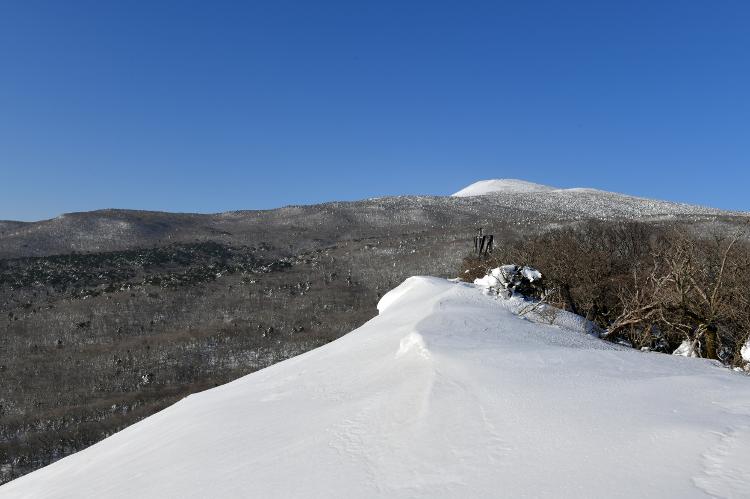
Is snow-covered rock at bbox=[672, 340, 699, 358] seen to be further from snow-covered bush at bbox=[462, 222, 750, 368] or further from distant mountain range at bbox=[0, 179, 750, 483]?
distant mountain range at bbox=[0, 179, 750, 483]

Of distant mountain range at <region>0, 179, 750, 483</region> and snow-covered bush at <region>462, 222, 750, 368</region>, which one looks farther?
distant mountain range at <region>0, 179, 750, 483</region>

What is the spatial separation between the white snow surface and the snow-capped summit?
8860cm

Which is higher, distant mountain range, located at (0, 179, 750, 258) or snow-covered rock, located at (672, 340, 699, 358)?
distant mountain range, located at (0, 179, 750, 258)

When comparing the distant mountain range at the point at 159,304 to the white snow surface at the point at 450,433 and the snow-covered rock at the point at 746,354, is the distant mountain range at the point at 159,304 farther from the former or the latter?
the snow-covered rock at the point at 746,354

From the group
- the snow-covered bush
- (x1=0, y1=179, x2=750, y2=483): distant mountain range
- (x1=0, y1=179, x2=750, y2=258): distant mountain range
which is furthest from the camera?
(x1=0, y1=179, x2=750, y2=258): distant mountain range

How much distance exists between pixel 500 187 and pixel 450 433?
3949 inches

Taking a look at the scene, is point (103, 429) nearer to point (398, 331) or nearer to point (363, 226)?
point (398, 331)

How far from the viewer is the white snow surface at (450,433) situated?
309 cm

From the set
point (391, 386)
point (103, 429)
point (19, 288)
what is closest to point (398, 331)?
point (391, 386)

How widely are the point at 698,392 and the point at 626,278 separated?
8.00 meters

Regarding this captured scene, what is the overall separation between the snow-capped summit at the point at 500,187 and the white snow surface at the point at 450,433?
88.6 meters

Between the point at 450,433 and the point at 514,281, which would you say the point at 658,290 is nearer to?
the point at 514,281

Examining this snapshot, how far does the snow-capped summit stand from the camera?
94.9m

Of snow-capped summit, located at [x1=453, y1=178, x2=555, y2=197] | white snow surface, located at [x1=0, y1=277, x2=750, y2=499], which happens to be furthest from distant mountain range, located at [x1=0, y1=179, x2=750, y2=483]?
snow-capped summit, located at [x1=453, y1=178, x2=555, y2=197]
